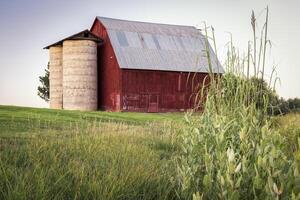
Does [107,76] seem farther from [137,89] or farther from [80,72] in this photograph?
[137,89]

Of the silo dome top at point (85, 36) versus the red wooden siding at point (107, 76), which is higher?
the silo dome top at point (85, 36)

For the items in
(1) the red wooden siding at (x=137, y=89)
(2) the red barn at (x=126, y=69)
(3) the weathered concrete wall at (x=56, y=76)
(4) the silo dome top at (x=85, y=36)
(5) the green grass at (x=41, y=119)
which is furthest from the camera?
(3) the weathered concrete wall at (x=56, y=76)

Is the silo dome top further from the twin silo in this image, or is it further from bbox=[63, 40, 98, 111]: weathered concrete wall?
bbox=[63, 40, 98, 111]: weathered concrete wall

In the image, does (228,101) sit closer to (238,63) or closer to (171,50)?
(238,63)

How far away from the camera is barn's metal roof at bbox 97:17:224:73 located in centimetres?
3020

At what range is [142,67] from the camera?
2995cm

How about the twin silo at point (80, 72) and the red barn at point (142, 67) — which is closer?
the red barn at point (142, 67)

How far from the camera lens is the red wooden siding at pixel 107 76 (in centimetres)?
2995

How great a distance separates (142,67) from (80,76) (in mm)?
4678

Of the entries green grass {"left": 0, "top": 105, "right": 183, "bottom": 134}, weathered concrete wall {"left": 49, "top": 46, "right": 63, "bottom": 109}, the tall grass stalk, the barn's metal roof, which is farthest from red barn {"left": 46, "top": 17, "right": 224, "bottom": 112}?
the tall grass stalk

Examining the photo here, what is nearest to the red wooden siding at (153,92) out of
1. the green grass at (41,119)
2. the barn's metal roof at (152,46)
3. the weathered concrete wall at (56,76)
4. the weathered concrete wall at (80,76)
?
the barn's metal roof at (152,46)

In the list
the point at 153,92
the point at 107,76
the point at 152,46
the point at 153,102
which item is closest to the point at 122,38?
the point at 152,46

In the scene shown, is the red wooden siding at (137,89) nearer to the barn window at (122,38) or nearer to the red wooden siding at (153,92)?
the red wooden siding at (153,92)

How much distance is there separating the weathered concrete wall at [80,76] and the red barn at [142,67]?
0.99 meters
